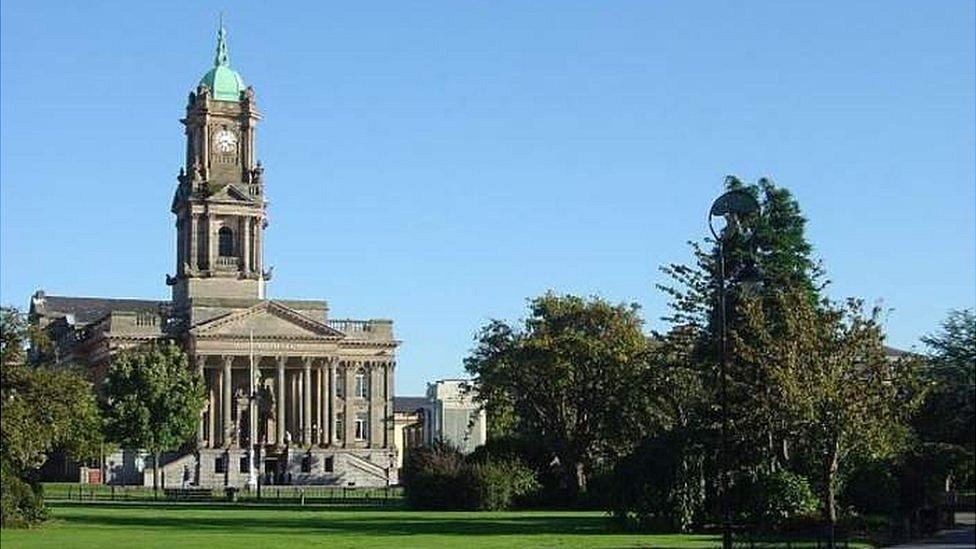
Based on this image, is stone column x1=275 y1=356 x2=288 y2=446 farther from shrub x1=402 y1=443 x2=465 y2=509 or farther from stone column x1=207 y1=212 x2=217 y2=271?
shrub x1=402 y1=443 x2=465 y2=509

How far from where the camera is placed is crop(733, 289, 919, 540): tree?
159 feet

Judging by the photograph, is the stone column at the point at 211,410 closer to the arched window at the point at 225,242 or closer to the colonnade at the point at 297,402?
the colonnade at the point at 297,402

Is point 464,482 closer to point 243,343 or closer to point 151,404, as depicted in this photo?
point 151,404

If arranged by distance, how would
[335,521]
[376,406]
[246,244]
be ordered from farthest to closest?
[376,406]
[246,244]
[335,521]

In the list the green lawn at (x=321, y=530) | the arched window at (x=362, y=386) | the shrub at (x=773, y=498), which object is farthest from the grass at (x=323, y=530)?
the arched window at (x=362, y=386)

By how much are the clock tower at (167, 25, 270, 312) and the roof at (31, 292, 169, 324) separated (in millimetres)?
20173

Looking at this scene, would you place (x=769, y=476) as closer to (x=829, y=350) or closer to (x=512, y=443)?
(x=829, y=350)

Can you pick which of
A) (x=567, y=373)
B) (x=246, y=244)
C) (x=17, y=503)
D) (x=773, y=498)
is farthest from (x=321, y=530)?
(x=246, y=244)

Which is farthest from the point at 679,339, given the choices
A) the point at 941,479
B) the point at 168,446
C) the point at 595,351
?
the point at 168,446

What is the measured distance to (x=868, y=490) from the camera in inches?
2347

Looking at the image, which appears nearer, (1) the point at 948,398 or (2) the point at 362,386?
(1) the point at 948,398

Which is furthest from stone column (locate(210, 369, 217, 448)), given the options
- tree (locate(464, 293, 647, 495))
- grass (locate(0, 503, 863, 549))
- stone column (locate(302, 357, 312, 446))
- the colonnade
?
grass (locate(0, 503, 863, 549))

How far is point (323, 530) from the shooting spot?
184 ft

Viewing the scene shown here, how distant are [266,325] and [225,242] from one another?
39.0 feet
